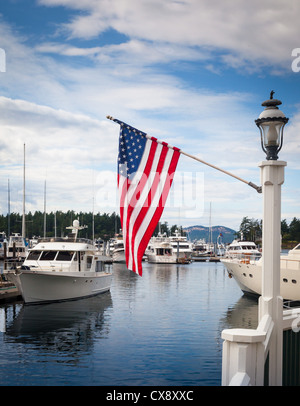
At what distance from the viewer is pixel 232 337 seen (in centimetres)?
542

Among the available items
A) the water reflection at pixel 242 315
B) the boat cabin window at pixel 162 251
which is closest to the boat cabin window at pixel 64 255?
the water reflection at pixel 242 315

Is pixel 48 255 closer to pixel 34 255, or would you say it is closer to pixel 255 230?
Result: pixel 34 255

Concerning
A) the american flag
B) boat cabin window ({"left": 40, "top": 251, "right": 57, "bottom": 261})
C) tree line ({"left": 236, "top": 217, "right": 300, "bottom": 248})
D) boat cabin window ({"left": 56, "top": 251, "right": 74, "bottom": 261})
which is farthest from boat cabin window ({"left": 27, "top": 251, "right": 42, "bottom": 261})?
tree line ({"left": 236, "top": 217, "right": 300, "bottom": 248})

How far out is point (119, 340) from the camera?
21594mm

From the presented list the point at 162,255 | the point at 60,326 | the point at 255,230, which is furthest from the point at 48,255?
the point at 255,230

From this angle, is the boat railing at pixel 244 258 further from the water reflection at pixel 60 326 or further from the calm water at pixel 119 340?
the water reflection at pixel 60 326

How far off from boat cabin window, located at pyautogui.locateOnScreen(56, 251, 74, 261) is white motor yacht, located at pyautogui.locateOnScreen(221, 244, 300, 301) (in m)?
12.4

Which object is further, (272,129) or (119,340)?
(119,340)

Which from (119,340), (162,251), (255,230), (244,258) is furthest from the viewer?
(255,230)

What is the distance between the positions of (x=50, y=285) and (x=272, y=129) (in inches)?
975

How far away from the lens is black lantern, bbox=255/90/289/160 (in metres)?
7.43

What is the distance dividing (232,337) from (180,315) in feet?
81.1

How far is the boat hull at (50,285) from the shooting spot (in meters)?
28.8
